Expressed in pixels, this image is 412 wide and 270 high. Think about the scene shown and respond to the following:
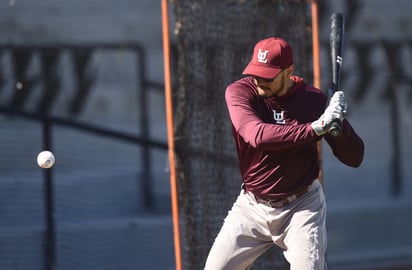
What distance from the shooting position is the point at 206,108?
6172 millimetres

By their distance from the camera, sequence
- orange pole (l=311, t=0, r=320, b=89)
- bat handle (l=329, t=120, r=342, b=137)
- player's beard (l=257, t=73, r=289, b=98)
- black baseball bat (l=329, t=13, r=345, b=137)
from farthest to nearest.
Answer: orange pole (l=311, t=0, r=320, b=89) → black baseball bat (l=329, t=13, r=345, b=137) → player's beard (l=257, t=73, r=289, b=98) → bat handle (l=329, t=120, r=342, b=137)

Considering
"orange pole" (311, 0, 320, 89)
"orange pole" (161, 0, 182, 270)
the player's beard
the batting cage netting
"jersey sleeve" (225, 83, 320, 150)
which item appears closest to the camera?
"jersey sleeve" (225, 83, 320, 150)

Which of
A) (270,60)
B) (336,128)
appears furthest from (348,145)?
(270,60)

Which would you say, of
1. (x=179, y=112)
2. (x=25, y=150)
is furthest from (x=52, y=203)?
(x=179, y=112)

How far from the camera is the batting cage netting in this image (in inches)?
241

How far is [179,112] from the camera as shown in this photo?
242 inches

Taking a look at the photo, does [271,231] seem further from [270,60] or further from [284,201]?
[270,60]

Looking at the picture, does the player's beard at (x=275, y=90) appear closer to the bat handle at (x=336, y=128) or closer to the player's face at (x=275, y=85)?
the player's face at (x=275, y=85)

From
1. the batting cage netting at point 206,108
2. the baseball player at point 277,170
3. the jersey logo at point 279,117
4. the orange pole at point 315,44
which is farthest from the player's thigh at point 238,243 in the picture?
the orange pole at point 315,44

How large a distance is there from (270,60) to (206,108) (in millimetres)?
1295

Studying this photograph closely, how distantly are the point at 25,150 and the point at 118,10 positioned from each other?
282 cm

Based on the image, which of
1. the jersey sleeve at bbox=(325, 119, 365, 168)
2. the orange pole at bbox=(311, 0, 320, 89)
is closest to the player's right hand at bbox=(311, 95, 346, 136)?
the jersey sleeve at bbox=(325, 119, 365, 168)

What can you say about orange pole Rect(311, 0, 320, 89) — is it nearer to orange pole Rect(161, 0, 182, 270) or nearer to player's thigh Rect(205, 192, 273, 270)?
orange pole Rect(161, 0, 182, 270)

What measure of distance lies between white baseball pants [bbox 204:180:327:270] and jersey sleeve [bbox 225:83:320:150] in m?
0.51
